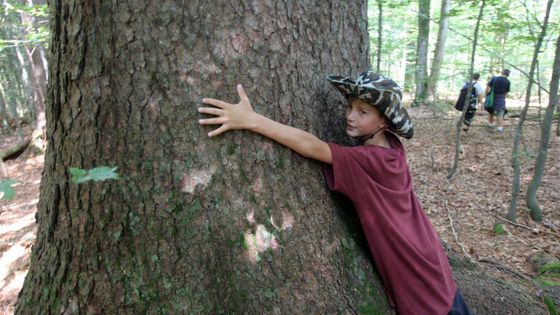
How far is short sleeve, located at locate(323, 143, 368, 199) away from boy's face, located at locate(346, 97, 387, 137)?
233mm

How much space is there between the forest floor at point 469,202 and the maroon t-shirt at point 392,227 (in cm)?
240

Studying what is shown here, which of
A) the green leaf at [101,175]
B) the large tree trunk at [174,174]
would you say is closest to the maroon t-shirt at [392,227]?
the large tree trunk at [174,174]

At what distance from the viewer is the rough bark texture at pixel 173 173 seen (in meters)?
1.61

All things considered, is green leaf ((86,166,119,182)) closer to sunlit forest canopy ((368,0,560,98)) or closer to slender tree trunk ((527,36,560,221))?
sunlit forest canopy ((368,0,560,98))

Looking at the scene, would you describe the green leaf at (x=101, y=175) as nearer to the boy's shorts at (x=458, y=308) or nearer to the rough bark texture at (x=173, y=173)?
the rough bark texture at (x=173, y=173)

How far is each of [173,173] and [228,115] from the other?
1.25 ft

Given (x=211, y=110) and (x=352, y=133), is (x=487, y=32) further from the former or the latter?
(x=211, y=110)

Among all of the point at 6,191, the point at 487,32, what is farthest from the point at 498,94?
the point at 6,191

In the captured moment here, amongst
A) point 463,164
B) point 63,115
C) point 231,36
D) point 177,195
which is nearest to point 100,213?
point 177,195

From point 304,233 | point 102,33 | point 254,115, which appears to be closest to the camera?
point 102,33

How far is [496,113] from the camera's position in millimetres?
10672

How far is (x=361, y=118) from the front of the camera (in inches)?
81.5

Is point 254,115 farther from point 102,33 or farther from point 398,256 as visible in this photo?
point 398,256

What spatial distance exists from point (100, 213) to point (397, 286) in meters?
1.66
